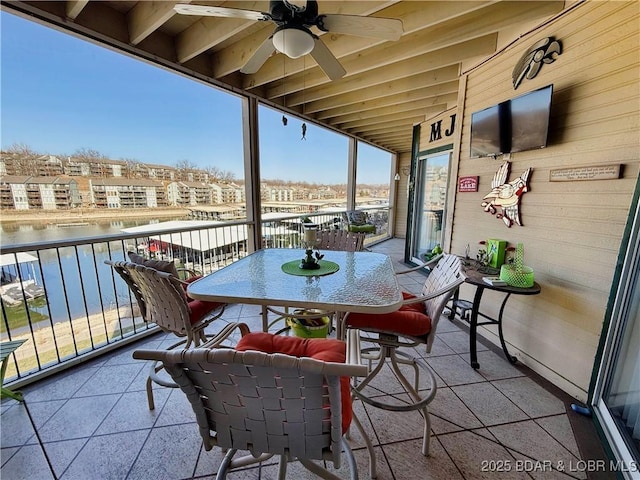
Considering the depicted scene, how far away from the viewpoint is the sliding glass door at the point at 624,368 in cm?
138

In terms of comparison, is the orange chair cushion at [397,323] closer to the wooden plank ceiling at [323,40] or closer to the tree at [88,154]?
the wooden plank ceiling at [323,40]

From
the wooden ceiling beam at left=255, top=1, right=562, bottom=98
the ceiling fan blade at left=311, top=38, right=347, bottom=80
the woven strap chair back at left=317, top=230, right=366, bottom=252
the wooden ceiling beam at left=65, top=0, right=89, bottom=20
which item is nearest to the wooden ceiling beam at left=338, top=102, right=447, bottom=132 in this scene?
the wooden ceiling beam at left=255, top=1, right=562, bottom=98

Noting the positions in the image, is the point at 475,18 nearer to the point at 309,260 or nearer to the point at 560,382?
the point at 309,260

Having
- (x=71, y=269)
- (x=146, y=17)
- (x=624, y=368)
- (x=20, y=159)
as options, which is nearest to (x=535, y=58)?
(x=624, y=368)

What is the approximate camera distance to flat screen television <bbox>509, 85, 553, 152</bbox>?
1.95 meters

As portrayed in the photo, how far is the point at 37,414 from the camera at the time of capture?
5.56ft

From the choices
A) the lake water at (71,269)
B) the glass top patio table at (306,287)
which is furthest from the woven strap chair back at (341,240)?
the lake water at (71,269)

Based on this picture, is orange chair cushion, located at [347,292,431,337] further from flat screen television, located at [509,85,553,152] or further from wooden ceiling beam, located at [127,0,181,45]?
wooden ceiling beam, located at [127,0,181,45]

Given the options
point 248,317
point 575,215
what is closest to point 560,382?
point 575,215

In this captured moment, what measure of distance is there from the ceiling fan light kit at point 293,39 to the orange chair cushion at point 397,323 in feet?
5.33

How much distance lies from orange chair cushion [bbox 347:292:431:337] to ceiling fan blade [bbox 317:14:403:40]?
1.65m

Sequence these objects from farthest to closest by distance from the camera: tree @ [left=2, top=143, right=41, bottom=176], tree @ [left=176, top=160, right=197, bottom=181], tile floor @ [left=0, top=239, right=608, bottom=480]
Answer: tree @ [left=176, top=160, right=197, bottom=181]
tree @ [left=2, top=143, right=41, bottom=176]
tile floor @ [left=0, top=239, right=608, bottom=480]

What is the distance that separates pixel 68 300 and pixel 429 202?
524 centimetres

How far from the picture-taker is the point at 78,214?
2244 mm
